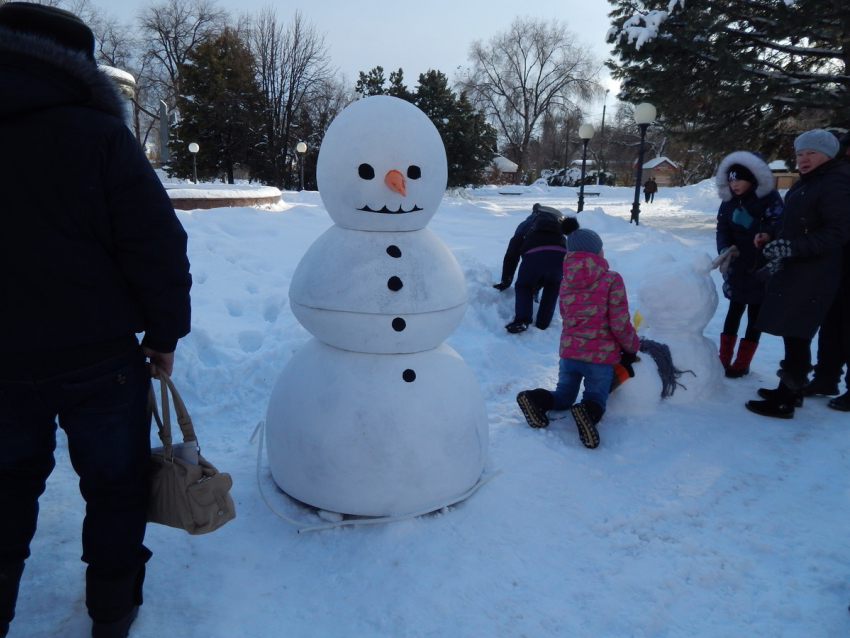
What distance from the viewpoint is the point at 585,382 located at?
3.87 m

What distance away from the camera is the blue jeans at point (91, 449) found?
1738 mm

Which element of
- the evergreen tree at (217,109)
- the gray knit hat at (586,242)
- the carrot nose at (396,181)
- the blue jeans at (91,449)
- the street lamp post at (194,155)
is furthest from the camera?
the evergreen tree at (217,109)

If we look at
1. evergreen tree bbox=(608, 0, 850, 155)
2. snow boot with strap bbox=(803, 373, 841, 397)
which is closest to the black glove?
snow boot with strap bbox=(803, 373, 841, 397)

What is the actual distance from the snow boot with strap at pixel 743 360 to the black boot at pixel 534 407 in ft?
7.09

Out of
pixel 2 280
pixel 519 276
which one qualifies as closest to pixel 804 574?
pixel 2 280

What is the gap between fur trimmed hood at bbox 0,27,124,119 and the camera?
1586 mm

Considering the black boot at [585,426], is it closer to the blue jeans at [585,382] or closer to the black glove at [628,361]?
the blue jeans at [585,382]

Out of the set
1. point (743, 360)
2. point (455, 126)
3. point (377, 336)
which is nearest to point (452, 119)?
point (455, 126)

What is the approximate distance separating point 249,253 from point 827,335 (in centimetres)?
563

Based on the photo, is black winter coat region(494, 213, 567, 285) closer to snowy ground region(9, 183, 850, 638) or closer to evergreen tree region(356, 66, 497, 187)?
snowy ground region(9, 183, 850, 638)

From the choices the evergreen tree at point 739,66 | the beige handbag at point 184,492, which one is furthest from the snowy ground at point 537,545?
the evergreen tree at point 739,66

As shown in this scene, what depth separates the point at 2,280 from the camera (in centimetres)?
→ 164

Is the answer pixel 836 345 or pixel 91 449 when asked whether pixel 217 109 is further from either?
pixel 91 449

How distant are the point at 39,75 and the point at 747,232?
481cm
